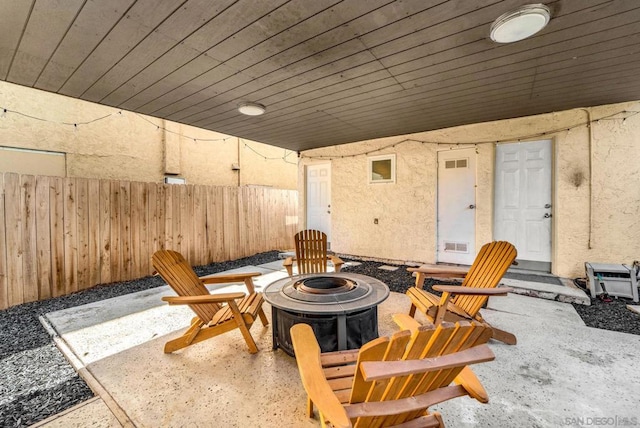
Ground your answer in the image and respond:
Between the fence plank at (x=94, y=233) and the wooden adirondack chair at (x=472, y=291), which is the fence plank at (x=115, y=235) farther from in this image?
the wooden adirondack chair at (x=472, y=291)

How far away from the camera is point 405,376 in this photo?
1033mm

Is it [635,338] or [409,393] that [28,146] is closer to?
[409,393]

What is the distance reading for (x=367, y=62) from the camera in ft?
8.87

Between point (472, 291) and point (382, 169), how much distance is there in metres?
4.03

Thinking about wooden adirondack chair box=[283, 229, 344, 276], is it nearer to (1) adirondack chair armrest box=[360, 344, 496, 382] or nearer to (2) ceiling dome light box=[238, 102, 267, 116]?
(2) ceiling dome light box=[238, 102, 267, 116]

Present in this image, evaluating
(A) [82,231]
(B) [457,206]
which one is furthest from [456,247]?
(A) [82,231]

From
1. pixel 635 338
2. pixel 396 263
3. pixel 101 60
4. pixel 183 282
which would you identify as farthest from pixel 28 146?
pixel 635 338

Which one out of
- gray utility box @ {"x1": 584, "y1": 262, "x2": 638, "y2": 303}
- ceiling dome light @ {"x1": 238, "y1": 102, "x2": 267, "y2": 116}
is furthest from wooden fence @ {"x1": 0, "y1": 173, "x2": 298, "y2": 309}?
gray utility box @ {"x1": 584, "y1": 262, "x2": 638, "y2": 303}

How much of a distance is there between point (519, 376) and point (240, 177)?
28.6ft

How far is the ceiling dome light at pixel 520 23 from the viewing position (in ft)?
6.34

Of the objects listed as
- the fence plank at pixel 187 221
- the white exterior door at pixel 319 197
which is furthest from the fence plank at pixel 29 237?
the white exterior door at pixel 319 197

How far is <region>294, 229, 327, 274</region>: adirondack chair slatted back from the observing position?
4.02 metres

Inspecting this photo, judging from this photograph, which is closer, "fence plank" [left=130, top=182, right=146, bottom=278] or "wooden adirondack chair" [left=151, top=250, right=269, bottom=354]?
"wooden adirondack chair" [left=151, top=250, right=269, bottom=354]

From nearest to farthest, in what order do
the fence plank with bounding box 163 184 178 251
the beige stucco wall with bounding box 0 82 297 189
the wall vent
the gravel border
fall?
1. the gravel border
2. the wall vent
3. the fence plank with bounding box 163 184 178 251
4. the beige stucco wall with bounding box 0 82 297 189
